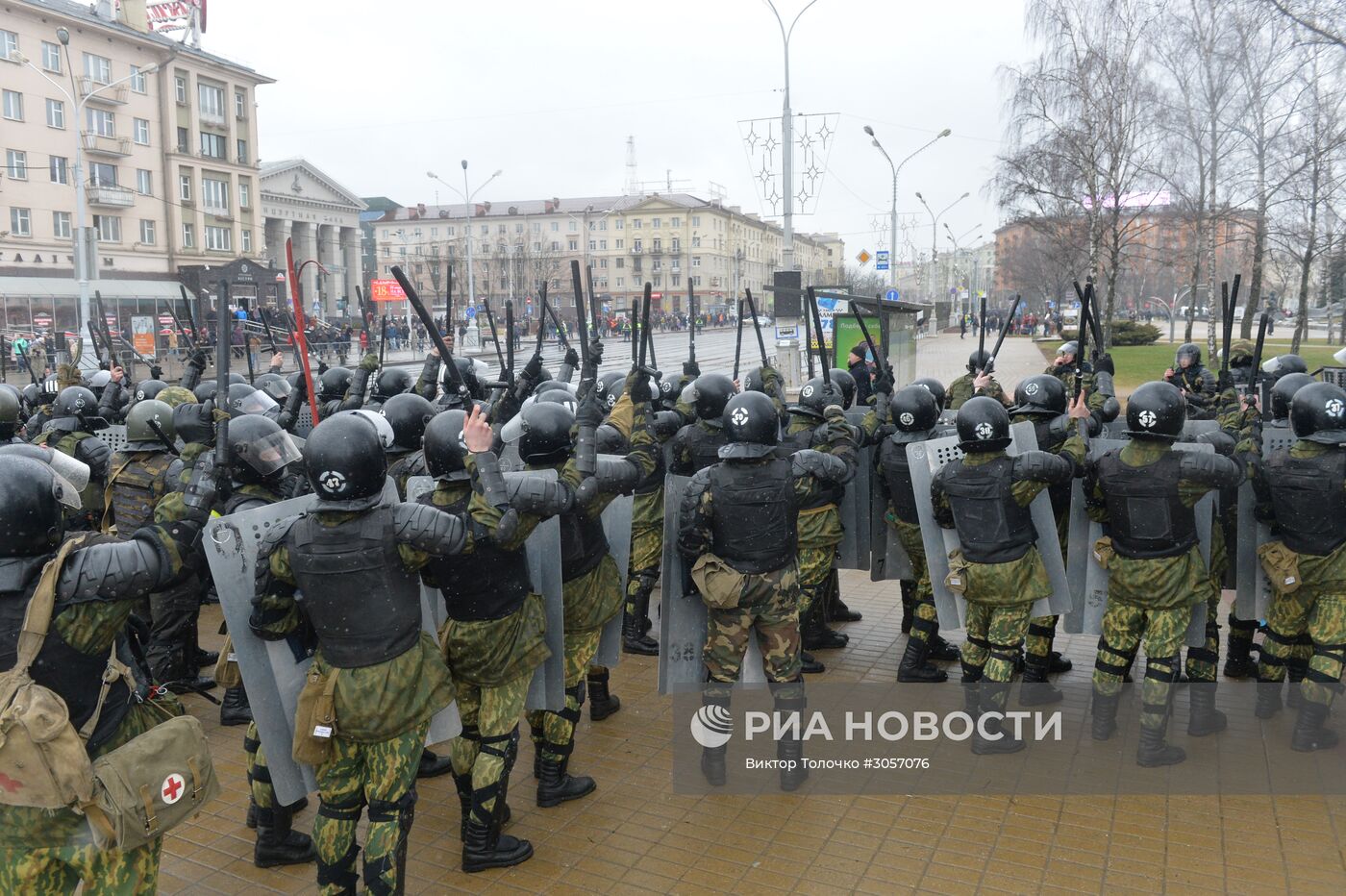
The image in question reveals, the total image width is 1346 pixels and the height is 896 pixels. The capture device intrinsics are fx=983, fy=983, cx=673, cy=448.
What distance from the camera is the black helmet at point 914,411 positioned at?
7.43 m

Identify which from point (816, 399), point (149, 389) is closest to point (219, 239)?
point (149, 389)

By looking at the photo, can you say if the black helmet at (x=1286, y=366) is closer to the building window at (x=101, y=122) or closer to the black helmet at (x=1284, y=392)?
the black helmet at (x=1284, y=392)

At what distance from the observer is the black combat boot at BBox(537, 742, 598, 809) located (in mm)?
5598

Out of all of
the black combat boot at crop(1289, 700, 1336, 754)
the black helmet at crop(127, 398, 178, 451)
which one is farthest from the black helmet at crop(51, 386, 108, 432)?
the black combat boot at crop(1289, 700, 1336, 754)

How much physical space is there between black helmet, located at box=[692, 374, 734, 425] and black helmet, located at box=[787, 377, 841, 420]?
579 millimetres

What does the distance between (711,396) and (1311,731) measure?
4.51 meters

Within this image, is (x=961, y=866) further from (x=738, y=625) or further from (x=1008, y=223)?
(x=1008, y=223)

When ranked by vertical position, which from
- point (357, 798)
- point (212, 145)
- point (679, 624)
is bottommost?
point (357, 798)

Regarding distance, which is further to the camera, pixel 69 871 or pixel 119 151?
pixel 119 151

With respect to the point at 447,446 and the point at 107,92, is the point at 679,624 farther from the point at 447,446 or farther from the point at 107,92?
the point at 107,92

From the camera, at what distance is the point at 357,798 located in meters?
4.30

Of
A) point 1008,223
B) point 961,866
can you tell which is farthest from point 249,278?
point 961,866

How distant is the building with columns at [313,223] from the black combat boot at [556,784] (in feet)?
215

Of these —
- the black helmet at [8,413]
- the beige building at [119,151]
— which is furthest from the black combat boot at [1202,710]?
the beige building at [119,151]
